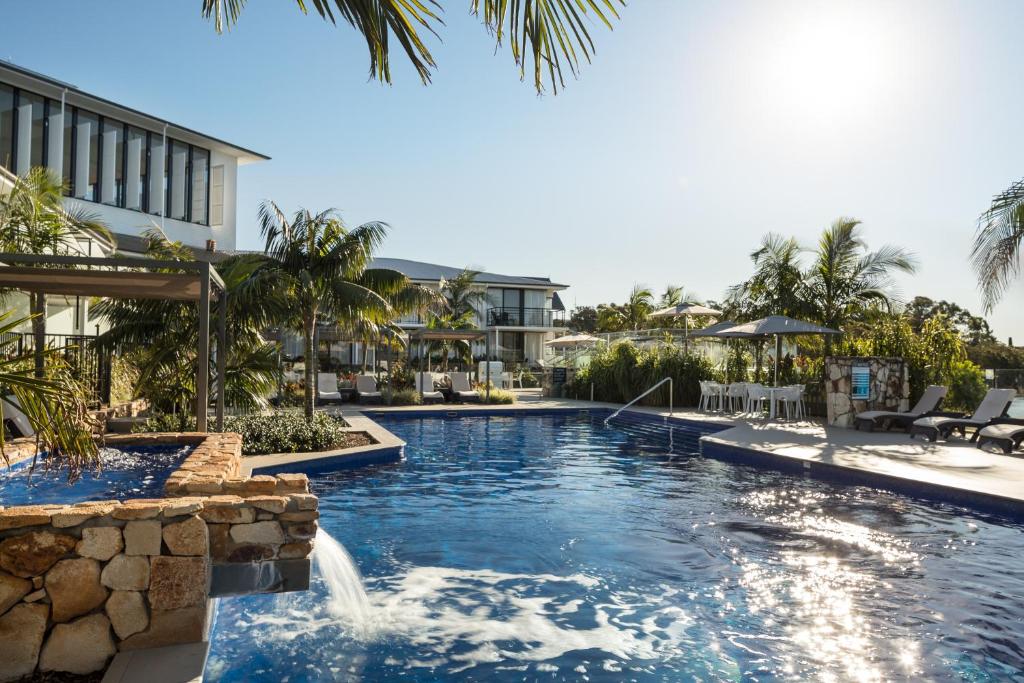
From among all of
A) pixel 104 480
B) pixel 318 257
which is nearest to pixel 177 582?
pixel 104 480

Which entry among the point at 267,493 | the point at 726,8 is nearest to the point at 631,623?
the point at 267,493

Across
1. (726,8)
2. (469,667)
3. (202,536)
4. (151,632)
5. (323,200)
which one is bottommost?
(469,667)

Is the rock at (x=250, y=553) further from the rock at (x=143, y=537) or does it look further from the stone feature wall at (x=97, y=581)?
the rock at (x=143, y=537)

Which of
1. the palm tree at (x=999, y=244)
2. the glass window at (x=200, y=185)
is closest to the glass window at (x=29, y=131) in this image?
the glass window at (x=200, y=185)

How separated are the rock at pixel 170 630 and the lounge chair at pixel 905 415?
12.2 meters

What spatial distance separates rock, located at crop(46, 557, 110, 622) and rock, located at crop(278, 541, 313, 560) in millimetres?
844

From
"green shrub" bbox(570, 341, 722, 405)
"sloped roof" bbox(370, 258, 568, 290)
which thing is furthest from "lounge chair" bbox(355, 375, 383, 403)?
"sloped roof" bbox(370, 258, 568, 290)

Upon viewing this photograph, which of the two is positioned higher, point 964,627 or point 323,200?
point 323,200

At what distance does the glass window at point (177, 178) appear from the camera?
856 inches

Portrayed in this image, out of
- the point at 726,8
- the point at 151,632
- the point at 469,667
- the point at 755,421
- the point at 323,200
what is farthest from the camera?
the point at 755,421

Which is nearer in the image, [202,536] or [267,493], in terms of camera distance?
[202,536]

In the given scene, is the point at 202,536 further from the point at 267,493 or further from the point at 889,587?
the point at 889,587

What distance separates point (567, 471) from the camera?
10.1m

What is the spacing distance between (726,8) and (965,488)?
558 centimetres
